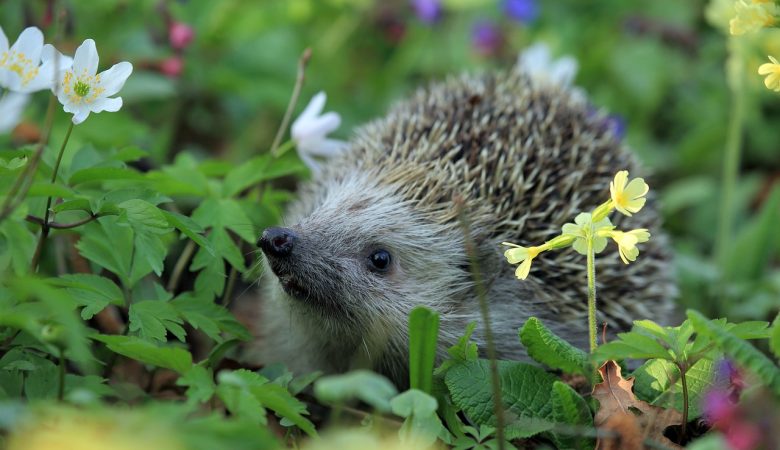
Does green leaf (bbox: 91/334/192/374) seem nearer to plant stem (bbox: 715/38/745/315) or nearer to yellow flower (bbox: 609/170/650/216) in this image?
yellow flower (bbox: 609/170/650/216)

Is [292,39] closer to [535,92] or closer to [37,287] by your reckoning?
[535,92]

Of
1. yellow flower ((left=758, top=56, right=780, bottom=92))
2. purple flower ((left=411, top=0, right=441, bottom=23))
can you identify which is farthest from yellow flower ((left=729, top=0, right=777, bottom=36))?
purple flower ((left=411, top=0, right=441, bottom=23))

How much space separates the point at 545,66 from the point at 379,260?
82.1 inches

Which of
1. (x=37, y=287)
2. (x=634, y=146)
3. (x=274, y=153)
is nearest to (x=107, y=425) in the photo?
(x=37, y=287)

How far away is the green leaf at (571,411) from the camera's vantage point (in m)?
2.13

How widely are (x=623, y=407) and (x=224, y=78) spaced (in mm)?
2842

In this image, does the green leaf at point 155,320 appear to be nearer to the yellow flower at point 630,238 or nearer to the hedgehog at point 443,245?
the hedgehog at point 443,245

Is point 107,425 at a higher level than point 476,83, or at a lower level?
lower

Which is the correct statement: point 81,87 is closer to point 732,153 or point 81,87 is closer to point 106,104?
point 106,104

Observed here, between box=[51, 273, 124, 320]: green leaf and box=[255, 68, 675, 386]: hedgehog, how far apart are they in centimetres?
47

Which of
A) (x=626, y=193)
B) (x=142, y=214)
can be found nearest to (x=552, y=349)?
(x=626, y=193)

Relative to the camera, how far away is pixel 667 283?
3.39 meters

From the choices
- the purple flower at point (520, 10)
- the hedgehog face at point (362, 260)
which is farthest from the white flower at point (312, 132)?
the purple flower at point (520, 10)

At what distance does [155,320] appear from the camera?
2.23 m
